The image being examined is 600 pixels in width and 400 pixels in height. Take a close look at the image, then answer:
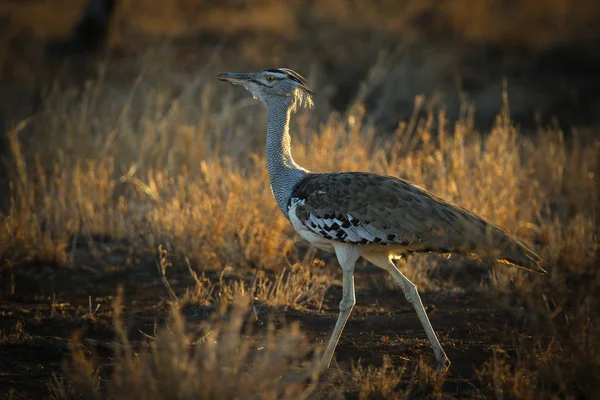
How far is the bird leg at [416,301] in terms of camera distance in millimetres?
4391

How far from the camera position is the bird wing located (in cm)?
418

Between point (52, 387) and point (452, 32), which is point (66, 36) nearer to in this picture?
point (452, 32)

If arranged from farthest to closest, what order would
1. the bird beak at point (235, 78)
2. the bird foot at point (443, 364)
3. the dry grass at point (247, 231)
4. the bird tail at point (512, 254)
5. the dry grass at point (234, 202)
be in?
the dry grass at point (234, 202) → the bird beak at point (235, 78) → the bird foot at point (443, 364) → the bird tail at point (512, 254) → the dry grass at point (247, 231)

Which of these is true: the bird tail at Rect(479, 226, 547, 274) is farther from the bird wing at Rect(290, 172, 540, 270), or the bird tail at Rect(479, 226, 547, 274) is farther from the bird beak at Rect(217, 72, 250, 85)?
the bird beak at Rect(217, 72, 250, 85)

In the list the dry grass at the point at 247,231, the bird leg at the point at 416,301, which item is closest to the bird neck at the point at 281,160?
the bird leg at the point at 416,301

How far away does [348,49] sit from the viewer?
13.2 meters

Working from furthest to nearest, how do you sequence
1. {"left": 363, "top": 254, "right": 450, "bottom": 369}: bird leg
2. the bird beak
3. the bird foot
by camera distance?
the bird beak
{"left": 363, "top": 254, "right": 450, "bottom": 369}: bird leg
the bird foot

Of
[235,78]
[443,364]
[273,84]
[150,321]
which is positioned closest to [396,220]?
[443,364]

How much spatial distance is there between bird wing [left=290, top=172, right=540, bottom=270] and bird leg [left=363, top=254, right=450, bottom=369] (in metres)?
0.24

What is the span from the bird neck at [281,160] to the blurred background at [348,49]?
14.6 ft

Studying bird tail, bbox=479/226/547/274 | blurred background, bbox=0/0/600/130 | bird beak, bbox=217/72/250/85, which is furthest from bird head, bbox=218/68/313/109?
blurred background, bbox=0/0/600/130

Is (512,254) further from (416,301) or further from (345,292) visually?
(345,292)

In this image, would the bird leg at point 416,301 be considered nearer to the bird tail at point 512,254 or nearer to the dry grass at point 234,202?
the bird tail at point 512,254

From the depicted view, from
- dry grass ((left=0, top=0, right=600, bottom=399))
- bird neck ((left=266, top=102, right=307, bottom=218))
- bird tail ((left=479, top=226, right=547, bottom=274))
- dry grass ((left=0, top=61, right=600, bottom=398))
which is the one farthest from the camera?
dry grass ((left=0, top=61, right=600, bottom=398))
